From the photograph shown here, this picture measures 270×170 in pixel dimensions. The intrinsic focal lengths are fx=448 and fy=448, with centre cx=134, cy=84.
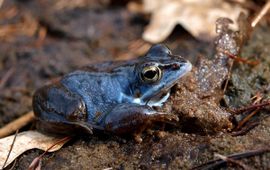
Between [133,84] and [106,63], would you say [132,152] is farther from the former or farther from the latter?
[106,63]

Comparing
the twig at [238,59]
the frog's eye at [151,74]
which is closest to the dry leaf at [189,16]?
the twig at [238,59]

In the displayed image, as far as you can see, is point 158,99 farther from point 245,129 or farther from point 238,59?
point 238,59

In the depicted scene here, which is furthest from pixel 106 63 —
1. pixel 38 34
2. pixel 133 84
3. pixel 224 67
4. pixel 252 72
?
pixel 38 34

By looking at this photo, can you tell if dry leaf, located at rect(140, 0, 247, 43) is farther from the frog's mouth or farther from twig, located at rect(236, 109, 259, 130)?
twig, located at rect(236, 109, 259, 130)

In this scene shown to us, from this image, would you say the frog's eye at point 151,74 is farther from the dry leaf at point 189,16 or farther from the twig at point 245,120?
the dry leaf at point 189,16

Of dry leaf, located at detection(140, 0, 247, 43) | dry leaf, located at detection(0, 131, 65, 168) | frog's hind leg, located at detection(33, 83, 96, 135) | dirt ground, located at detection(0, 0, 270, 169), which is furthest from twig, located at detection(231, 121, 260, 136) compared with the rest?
dry leaf, located at detection(140, 0, 247, 43)

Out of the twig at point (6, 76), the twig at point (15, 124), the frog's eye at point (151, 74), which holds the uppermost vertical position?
Result: the frog's eye at point (151, 74)

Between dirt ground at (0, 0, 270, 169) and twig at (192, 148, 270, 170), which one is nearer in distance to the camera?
twig at (192, 148, 270, 170)
